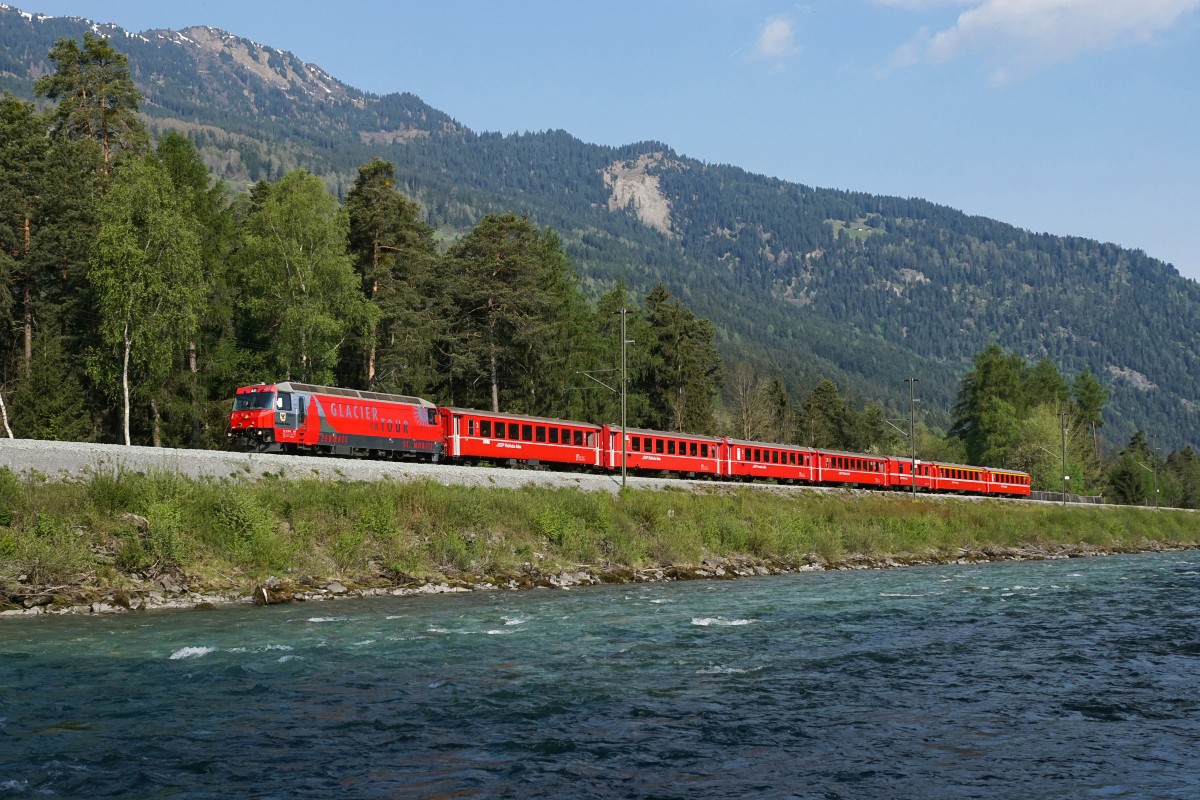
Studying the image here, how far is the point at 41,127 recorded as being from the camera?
170 feet

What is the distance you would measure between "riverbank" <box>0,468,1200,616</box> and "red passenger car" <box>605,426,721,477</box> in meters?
6.44

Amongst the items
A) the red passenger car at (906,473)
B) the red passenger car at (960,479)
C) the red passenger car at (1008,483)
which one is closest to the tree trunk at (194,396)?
the red passenger car at (906,473)

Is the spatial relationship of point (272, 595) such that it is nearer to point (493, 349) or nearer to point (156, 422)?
point (156, 422)

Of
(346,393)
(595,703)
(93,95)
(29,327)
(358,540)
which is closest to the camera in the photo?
(595,703)

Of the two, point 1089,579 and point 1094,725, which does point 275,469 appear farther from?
point 1089,579

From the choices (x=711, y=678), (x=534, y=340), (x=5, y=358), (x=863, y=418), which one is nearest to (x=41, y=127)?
(x=5, y=358)

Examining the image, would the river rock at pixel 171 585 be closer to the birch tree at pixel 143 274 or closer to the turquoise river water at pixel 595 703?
the turquoise river water at pixel 595 703

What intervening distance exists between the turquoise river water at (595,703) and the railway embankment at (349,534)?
2.44 metres

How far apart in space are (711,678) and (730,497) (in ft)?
103

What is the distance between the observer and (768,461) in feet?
203

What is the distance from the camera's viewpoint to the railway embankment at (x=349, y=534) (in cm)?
2342

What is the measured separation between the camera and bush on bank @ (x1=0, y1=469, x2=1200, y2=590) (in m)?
23.8

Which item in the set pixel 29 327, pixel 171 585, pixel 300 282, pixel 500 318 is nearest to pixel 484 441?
pixel 300 282

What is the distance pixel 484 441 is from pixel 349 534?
16977 mm
